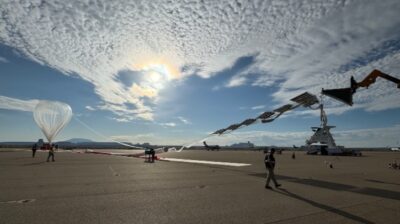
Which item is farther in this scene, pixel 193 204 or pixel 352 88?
pixel 352 88

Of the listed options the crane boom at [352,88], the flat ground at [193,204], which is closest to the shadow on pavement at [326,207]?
the flat ground at [193,204]

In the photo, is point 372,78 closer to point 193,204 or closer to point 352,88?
point 352,88

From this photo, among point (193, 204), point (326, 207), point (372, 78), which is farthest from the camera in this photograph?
point (372, 78)

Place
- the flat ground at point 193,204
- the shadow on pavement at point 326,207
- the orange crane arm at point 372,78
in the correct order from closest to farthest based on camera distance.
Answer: the flat ground at point 193,204
the shadow on pavement at point 326,207
the orange crane arm at point 372,78

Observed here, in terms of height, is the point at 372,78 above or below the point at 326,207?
above

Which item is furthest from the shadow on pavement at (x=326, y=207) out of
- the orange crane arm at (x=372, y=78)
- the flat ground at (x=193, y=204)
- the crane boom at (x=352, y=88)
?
the orange crane arm at (x=372, y=78)

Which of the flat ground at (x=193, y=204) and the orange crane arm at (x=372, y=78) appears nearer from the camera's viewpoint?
the flat ground at (x=193, y=204)

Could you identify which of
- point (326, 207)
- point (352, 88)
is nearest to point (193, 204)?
point (326, 207)

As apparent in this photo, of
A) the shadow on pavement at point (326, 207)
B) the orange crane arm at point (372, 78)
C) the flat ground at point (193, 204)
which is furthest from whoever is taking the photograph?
the orange crane arm at point (372, 78)

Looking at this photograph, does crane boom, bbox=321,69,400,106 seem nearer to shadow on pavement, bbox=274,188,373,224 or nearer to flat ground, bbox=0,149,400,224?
flat ground, bbox=0,149,400,224

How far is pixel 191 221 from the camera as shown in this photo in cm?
878

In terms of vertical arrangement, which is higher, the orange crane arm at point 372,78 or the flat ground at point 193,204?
the orange crane arm at point 372,78

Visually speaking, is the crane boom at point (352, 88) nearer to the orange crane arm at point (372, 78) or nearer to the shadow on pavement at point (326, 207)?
the orange crane arm at point (372, 78)

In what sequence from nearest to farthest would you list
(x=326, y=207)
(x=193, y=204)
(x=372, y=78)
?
(x=326, y=207) < (x=193, y=204) < (x=372, y=78)
